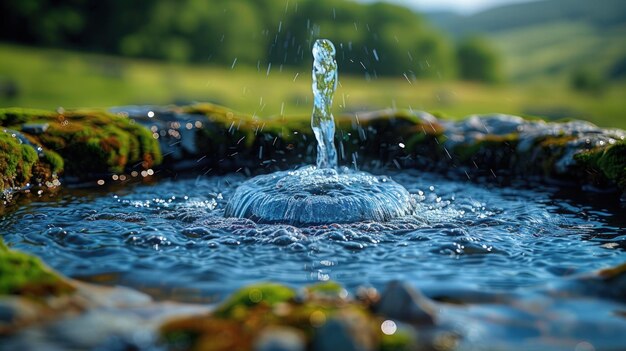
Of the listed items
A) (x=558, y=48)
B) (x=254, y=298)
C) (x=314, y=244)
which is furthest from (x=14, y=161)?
(x=558, y=48)

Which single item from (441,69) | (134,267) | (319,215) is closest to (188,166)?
(319,215)

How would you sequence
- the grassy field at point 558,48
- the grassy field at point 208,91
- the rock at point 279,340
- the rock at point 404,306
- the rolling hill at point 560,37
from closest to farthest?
the rock at point 279,340 → the rock at point 404,306 → the grassy field at point 208,91 → the rolling hill at point 560,37 → the grassy field at point 558,48

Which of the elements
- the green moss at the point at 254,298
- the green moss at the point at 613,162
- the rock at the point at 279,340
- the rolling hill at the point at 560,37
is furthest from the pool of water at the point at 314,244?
the rolling hill at the point at 560,37

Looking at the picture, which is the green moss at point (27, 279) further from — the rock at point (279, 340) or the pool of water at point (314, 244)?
the rock at point (279, 340)

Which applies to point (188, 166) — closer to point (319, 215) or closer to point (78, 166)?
point (78, 166)

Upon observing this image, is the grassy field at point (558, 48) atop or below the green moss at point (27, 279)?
atop
